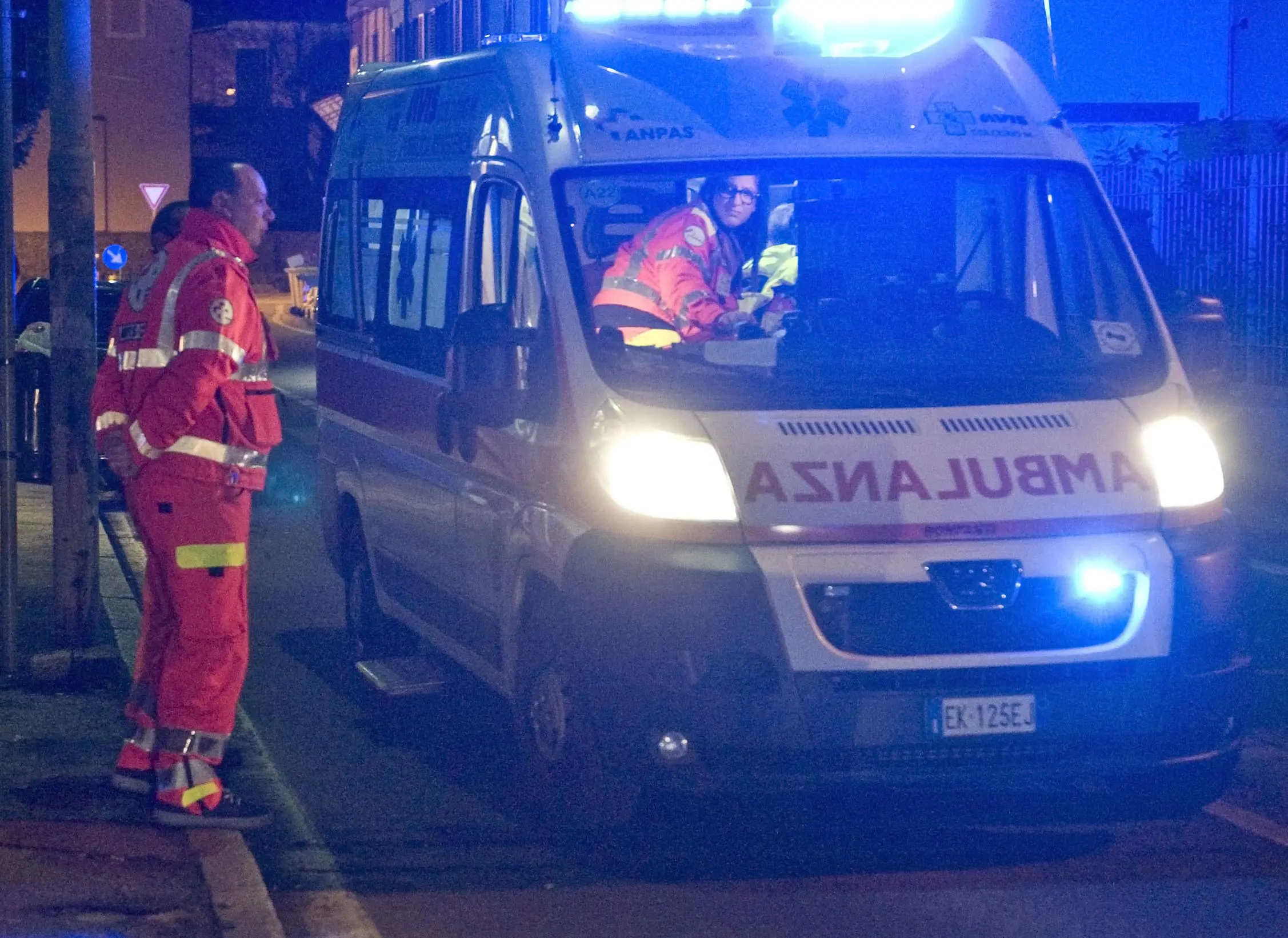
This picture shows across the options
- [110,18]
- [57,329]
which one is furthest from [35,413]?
[110,18]

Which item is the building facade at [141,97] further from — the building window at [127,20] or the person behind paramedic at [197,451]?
the person behind paramedic at [197,451]

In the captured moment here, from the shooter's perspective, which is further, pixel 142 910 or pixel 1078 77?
pixel 1078 77

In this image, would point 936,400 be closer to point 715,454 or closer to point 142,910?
point 715,454

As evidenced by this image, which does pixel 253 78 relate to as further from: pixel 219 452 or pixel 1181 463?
pixel 1181 463

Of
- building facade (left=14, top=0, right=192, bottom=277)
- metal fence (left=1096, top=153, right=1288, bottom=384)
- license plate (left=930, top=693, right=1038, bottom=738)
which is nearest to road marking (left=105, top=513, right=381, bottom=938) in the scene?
license plate (left=930, top=693, right=1038, bottom=738)

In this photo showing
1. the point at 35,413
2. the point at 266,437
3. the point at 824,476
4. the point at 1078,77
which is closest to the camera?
the point at 824,476

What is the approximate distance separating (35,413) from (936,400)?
5912mm

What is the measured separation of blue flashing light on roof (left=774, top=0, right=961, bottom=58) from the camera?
22.8 ft

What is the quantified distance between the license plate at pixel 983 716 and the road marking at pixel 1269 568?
565 cm

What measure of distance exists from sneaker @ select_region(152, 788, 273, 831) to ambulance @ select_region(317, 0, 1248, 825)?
837 mm

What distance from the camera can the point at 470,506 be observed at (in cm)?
703

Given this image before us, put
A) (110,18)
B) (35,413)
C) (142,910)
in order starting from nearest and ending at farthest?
(142,910)
(35,413)
(110,18)

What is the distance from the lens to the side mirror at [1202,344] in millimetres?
6645

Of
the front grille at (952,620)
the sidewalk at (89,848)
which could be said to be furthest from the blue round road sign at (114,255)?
the front grille at (952,620)
